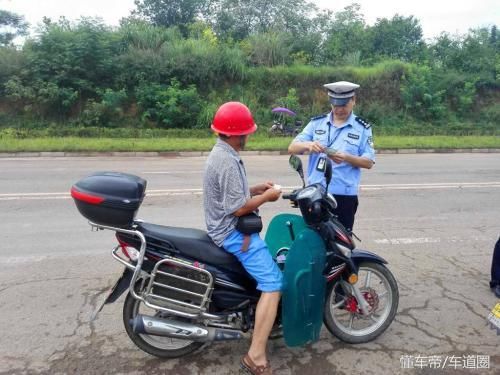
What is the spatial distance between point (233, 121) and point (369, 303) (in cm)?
177

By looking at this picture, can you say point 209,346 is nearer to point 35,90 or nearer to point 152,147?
point 152,147

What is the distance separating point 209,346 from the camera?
10.6 feet

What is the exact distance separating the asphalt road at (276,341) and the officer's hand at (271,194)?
117 centimetres

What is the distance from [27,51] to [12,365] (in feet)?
70.7

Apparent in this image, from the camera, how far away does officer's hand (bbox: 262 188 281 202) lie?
2762 millimetres

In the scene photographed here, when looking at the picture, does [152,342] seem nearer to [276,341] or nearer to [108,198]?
[276,341]

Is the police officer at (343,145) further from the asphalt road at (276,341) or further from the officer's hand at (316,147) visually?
the asphalt road at (276,341)

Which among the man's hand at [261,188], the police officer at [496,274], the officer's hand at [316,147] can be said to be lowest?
the police officer at [496,274]

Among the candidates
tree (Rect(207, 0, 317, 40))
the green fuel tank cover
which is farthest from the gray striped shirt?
tree (Rect(207, 0, 317, 40))

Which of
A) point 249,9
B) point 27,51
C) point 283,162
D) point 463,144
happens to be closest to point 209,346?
point 283,162

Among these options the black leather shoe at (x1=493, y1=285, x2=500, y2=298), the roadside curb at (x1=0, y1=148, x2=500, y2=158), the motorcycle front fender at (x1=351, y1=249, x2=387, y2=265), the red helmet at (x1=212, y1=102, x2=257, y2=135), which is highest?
the red helmet at (x1=212, y1=102, x2=257, y2=135)

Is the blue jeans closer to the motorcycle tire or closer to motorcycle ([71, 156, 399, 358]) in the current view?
motorcycle ([71, 156, 399, 358])

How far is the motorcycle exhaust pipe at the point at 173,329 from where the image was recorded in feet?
9.37

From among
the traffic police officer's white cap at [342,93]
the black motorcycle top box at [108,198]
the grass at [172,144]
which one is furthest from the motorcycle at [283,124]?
the black motorcycle top box at [108,198]
